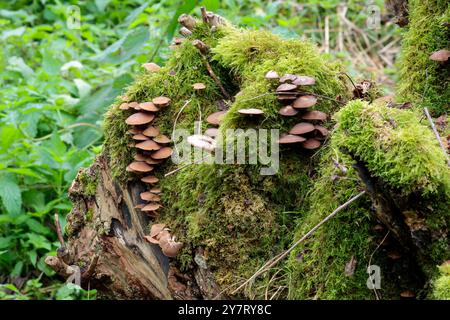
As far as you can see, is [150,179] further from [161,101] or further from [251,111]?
[251,111]

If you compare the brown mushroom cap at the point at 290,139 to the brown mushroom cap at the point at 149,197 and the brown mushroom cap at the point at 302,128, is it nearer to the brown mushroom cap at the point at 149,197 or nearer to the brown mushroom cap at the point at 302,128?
the brown mushroom cap at the point at 302,128

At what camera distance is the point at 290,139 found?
3170 millimetres

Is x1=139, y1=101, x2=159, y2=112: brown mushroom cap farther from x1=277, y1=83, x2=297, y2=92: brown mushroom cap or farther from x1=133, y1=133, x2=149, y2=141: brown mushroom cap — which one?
x1=277, y1=83, x2=297, y2=92: brown mushroom cap

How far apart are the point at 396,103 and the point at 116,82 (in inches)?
112

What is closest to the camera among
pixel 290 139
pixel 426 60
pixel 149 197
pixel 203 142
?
pixel 203 142

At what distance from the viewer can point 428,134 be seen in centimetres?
282

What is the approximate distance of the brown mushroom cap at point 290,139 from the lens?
316cm

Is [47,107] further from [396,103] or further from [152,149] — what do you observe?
[396,103]

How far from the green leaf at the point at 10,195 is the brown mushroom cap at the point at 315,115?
2.86 m

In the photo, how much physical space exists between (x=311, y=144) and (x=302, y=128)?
116 millimetres

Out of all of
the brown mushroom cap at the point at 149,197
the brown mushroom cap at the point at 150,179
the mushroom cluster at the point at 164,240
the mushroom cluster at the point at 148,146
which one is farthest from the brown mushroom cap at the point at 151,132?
the mushroom cluster at the point at 164,240

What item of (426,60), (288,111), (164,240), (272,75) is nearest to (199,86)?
(272,75)

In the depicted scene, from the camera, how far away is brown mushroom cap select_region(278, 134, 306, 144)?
10.4ft

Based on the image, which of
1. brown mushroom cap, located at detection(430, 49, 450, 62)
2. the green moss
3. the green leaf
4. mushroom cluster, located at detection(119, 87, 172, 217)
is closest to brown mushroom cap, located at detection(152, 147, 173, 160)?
mushroom cluster, located at detection(119, 87, 172, 217)
